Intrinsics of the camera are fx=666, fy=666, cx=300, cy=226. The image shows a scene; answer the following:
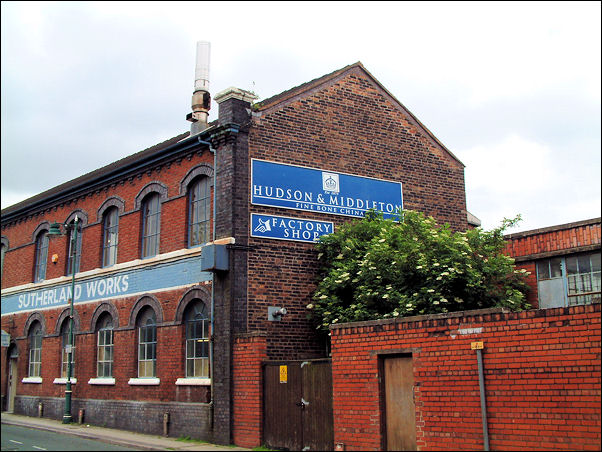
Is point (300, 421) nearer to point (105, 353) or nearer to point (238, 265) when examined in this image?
point (238, 265)

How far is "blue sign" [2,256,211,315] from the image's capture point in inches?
714

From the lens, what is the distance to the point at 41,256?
2617cm

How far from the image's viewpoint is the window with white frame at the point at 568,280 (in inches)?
620

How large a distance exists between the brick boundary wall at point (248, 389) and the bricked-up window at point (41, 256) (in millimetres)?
13121

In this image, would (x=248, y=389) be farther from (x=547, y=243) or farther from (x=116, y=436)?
(x=547, y=243)

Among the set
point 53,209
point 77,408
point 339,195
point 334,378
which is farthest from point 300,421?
point 53,209

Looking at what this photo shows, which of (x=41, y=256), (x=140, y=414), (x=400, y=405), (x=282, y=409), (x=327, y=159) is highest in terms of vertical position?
(x=327, y=159)

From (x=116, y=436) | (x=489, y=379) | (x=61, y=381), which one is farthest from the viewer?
(x=61, y=381)

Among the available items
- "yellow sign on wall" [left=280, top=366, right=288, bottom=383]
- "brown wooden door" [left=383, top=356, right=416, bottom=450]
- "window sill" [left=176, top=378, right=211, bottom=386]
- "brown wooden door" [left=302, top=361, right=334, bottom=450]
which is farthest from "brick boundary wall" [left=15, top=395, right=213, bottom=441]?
"brown wooden door" [left=383, top=356, right=416, bottom=450]

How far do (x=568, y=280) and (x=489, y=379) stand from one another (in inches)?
267

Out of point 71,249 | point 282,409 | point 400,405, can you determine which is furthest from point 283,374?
point 71,249

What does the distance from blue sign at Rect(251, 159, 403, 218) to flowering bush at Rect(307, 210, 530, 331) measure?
1403mm

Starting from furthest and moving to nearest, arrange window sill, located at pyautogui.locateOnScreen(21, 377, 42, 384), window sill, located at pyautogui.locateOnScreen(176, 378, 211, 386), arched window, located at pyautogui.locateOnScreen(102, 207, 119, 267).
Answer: window sill, located at pyautogui.locateOnScreen(21, 377, 42, 384) → arched window, located at pyautogui.locateOnScreen(102, 207, 119, 267) → window sill, located at pyautogui.locateOnScreen(176, 378, 211, 386)

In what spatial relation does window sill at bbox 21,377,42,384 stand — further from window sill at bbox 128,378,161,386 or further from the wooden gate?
the wooden gate
